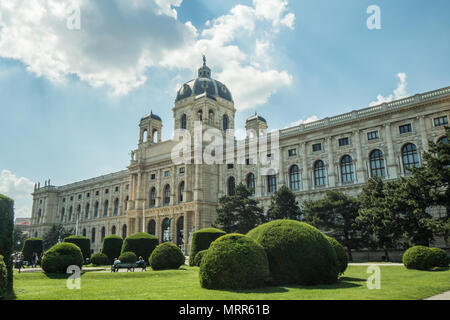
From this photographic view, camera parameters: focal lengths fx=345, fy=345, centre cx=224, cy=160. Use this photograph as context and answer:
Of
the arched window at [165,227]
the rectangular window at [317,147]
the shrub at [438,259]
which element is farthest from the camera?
the arched window at [165,227]

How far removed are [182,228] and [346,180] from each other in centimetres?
2643

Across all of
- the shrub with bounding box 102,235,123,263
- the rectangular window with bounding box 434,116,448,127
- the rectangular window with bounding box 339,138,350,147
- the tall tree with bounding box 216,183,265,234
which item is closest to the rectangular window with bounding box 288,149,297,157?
the rectangular window with bounding box 339,138,350,147

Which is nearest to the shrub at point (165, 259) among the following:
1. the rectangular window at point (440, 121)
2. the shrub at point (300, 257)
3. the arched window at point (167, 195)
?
the shrub at point (300, 257)

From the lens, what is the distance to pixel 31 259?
36531 mm

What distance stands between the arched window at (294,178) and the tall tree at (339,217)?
9.85 metres

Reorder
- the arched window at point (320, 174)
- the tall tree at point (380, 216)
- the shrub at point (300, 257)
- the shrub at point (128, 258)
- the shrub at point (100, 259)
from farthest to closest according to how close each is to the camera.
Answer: the arched window at point (320, 174)
the shrub at point (100, 259)
the shrub at point (128, 258)
the tall tree at point (380, 216)
the shrub at point (300, 257)

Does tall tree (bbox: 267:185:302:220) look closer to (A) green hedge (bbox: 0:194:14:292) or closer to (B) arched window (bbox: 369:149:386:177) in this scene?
(B) arched window (bbox: 369:149:386:177)

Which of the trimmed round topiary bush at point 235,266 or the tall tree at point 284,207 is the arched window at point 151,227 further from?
the trimmed round topiary bush at point 235,266

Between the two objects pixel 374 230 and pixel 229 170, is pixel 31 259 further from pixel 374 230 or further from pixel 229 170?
pixel 374 230

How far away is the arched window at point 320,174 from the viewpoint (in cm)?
4138

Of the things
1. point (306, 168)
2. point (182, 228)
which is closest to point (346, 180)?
point (306, 168)

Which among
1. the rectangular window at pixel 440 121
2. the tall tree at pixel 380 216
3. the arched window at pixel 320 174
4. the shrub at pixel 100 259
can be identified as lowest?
the shrub at pixel 100 259

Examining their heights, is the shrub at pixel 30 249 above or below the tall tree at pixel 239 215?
below

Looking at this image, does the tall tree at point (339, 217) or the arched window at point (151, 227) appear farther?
the arched window at point (151, 227)
